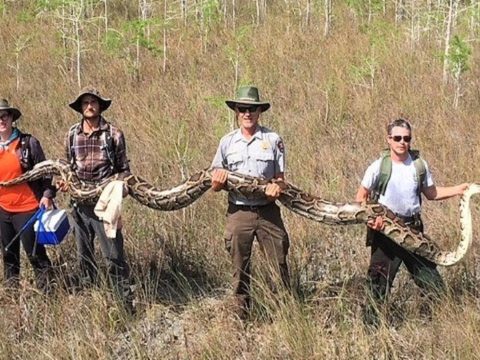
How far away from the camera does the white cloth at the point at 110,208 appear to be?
14.2 ft

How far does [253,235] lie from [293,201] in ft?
1.38

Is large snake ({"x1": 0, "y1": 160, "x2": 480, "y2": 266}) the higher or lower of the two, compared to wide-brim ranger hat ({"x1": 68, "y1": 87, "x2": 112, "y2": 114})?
lower

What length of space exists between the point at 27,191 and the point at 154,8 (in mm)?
14946

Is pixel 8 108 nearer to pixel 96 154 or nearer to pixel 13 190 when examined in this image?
pixel 13 190

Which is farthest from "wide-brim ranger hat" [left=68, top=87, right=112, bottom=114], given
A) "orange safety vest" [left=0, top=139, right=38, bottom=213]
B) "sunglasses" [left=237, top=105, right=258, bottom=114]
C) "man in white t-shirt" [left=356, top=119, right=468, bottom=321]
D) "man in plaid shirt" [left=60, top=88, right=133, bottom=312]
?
"man in white t-shirt" [left=356, top=119, right=468, bottom=321]

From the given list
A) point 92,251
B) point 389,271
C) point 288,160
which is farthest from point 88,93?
point 288,160

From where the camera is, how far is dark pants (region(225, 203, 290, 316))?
14.3ft

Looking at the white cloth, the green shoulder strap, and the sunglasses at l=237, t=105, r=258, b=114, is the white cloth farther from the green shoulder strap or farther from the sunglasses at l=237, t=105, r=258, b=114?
the green shoulder strap

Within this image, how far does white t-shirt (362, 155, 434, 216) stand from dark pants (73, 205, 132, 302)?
2.15 meters

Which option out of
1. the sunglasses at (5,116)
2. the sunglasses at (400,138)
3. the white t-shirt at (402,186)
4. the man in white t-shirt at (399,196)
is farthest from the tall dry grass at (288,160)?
the sunglasses at (5,116)

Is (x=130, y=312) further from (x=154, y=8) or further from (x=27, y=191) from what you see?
(x=154, y=8)

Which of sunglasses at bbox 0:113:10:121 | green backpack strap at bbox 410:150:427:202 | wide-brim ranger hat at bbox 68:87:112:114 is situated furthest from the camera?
sunglasses at bbox 0:113:10:121

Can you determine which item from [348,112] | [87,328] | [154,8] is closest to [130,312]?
[87,328]

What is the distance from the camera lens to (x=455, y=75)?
935cm
